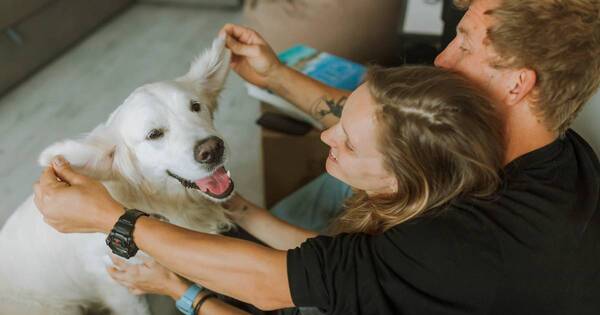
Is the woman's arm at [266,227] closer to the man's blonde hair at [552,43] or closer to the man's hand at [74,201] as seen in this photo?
the man's hand at [74,201]

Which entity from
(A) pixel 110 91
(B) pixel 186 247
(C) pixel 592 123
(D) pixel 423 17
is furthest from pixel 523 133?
(A) pixel 110 91

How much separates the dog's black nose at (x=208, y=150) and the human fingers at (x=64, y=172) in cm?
24

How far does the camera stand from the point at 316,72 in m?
1.77

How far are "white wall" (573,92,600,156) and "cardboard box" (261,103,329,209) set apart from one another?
80 centimetres

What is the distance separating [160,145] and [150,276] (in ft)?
1.12

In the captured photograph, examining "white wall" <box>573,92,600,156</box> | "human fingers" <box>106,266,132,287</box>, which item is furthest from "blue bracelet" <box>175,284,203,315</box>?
"white wall" <box>573,92,600,156</box>

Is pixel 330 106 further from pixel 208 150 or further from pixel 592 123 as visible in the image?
pixel 592 123

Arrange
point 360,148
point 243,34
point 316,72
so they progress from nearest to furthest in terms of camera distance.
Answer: point 360,148 < point 243,34 < point 316,72

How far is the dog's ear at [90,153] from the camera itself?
995mm

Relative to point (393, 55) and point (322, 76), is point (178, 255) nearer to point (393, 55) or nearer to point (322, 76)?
point (322, 76)

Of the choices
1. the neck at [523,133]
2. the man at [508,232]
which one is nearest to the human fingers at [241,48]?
the man at [508,232]

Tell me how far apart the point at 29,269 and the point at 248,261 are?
74 centimetres

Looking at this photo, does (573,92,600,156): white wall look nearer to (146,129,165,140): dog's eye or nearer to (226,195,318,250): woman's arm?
(226,195,318,250): woman's arm

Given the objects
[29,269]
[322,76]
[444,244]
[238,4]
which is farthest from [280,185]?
[238,4]
